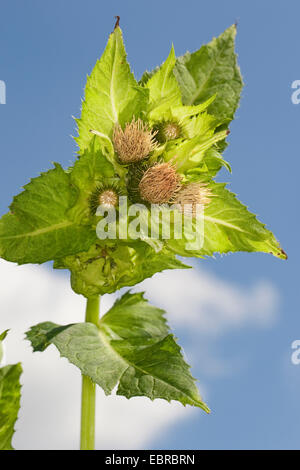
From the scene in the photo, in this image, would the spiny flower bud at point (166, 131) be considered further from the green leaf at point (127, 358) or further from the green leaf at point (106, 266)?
the green leaf at point (127, 358)

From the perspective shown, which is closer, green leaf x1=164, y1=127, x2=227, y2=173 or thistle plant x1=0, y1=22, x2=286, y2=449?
thistle plant x1=0, y1=22, x2=286, y2=449

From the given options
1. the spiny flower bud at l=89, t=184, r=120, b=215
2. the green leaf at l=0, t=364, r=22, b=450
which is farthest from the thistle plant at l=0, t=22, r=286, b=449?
the green leaf at l=0, t=364, r=22, b=450

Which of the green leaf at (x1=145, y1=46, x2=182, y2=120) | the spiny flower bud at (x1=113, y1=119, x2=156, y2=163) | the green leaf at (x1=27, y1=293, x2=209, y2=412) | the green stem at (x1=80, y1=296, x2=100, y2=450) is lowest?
the green stem at (x1=80, y1=296, x2=100, y2=450)

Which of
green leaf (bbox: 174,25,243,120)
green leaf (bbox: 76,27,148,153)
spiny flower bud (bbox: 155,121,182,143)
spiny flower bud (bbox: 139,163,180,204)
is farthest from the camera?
green leaf (bbox: 174,25,243,120)

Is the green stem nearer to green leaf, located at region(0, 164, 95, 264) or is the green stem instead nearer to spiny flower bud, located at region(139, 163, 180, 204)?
green leaf, located at region(0, 164, 95, 264)

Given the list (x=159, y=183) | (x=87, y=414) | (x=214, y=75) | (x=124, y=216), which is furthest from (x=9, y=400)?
(x=214, y=75)
